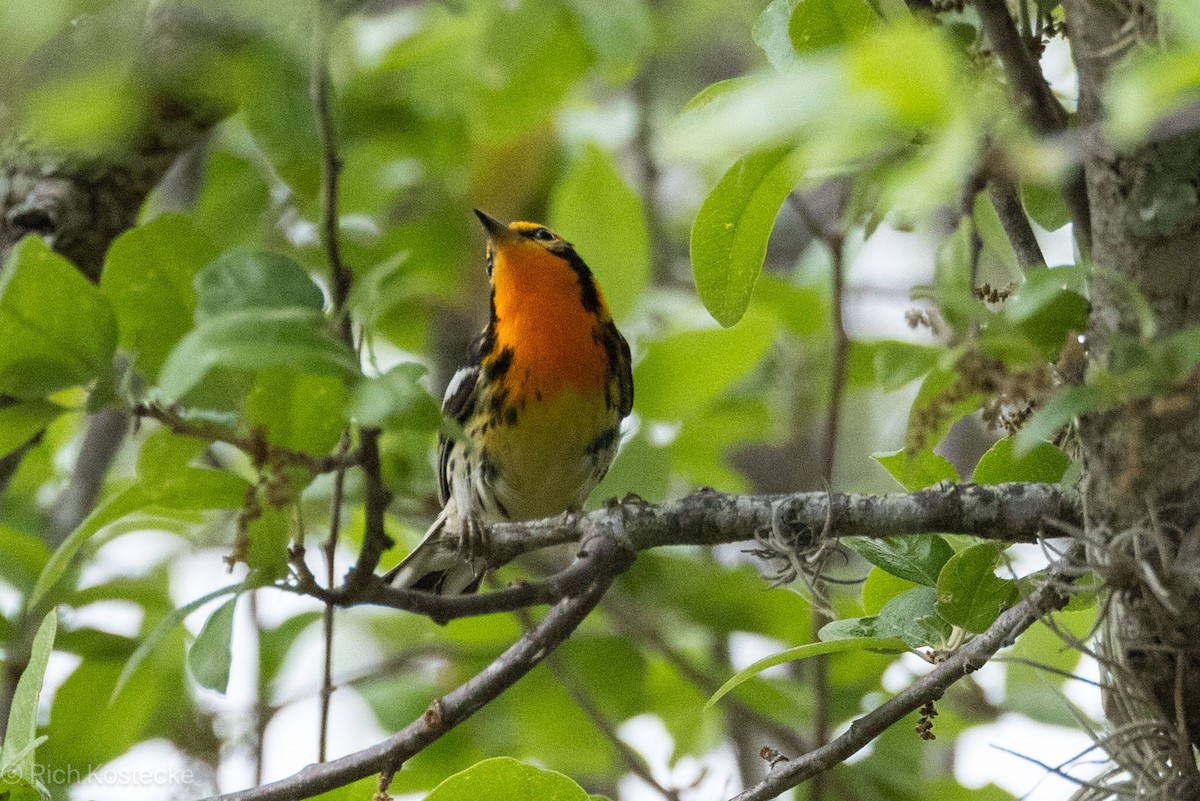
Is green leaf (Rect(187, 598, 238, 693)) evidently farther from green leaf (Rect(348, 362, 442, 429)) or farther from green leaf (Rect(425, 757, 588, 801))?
green leaf (Rect(348, 362, 442, 429))

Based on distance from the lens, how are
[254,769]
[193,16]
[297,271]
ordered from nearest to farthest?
[297,271] → [193,16] → [254,769]

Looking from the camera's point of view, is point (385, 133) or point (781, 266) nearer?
point (385, 133)

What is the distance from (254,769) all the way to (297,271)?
2242 mm

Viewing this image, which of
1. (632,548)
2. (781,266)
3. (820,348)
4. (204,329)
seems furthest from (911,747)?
(781,266)

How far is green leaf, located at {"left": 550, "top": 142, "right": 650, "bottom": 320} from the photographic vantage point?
3252mm

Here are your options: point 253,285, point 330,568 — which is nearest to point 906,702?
point 330,568

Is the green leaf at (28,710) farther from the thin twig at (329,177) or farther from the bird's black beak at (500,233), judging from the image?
the bird's black beak at (500,233)

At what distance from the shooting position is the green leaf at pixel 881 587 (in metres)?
2.04

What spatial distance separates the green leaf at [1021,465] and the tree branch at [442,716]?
2.04 ft

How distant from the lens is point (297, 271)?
1.39 meters

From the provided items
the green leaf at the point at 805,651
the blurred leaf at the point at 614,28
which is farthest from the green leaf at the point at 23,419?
the blurred leaf at the point at 614,28

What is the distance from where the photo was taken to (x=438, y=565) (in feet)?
11.9

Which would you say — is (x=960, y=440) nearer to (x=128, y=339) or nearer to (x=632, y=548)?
(x=632, y=548)

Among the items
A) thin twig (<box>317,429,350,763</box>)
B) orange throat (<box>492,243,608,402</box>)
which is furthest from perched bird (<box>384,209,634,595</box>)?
thin twig (<box>317,429,350,763</box>)
